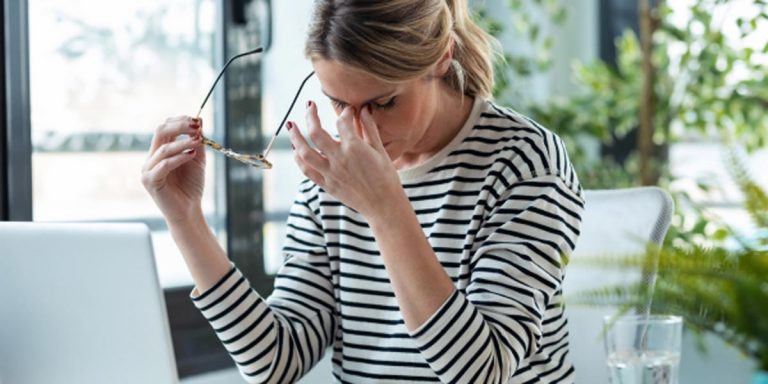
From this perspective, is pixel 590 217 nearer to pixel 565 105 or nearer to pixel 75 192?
pixel 75 192

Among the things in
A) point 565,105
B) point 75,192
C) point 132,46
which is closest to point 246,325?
point 75,192

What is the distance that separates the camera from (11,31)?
170cm

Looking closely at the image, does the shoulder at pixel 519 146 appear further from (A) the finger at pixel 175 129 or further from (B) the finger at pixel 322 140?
(A) the finger at pixel 175 129

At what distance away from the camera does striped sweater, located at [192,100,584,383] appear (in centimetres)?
116

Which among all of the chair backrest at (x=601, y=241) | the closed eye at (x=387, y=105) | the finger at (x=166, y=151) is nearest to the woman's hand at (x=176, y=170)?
the finger at (x=166, y=151)

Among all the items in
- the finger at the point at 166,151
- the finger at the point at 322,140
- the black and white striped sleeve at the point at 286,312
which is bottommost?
the black and white striped sleeve at the point at 286,312

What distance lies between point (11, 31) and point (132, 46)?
1.06ft

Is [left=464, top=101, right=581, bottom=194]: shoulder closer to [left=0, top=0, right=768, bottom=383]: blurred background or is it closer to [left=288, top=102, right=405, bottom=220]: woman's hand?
[left=288, top=102, right=405, bottom=220]: woman's hand

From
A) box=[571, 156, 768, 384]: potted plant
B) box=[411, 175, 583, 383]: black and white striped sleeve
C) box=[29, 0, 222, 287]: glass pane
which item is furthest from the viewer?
box=[29, 0, 222, 287]: glass pane

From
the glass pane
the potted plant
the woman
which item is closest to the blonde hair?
the woman

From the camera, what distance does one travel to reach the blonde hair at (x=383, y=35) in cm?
117

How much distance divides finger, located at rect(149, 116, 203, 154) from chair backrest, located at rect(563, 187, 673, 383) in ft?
1.69

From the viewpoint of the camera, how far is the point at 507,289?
46.4 inches

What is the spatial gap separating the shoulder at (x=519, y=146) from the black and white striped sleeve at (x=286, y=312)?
276 millimetres
